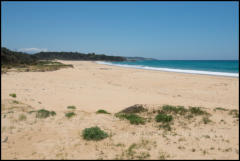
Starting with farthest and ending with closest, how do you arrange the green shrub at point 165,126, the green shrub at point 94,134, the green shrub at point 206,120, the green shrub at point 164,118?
the green shrub at point 164,118 < the green shrub at point 206,120 < the green shrub at point 165,126 < the green shrub at point 94,134

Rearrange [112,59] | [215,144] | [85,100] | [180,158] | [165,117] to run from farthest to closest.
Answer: [112,59] < [85,100] < [165,117] < [215,144] < [180,158]

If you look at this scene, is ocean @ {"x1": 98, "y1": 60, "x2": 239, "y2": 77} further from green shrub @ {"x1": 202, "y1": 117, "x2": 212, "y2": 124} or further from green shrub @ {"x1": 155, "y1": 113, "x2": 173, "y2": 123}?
green shrub @ {"x1": 155, "y1": 113, "x2": 173, "y2": 123}

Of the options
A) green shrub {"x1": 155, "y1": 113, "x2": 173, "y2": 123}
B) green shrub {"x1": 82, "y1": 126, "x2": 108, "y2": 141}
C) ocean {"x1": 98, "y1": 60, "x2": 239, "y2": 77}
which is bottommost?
green shrub {"x1": 82, "y1": 126, "x2": 108, "y2": 141}

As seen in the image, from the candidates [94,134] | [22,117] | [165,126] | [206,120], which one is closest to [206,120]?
[206,120]

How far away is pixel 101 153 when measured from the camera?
4.33 metres

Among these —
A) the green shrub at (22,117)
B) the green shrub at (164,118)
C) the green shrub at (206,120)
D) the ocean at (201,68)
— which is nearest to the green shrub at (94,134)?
the green shrub at (164,118)

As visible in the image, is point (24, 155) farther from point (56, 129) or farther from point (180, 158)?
point (180, 158)

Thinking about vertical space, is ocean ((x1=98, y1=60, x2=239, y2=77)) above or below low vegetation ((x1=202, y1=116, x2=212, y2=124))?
above

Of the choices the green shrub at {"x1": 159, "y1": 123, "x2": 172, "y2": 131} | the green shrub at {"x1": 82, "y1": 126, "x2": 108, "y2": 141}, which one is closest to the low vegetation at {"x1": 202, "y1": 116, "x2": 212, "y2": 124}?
the green shrub at {"x1": 159, "y1": 123, "x2": 172, "y2": 131}

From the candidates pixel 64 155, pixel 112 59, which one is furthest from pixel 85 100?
pixel 112 59

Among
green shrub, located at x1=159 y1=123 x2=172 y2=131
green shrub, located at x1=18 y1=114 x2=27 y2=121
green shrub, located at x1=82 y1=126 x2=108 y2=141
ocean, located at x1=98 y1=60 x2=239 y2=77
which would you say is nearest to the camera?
green shrub, located at x1=82 y1=126 x2=108 y2=141

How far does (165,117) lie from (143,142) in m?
2.09

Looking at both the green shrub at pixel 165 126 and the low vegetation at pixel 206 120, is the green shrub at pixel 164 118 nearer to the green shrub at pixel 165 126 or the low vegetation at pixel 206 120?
the green shrub at pixel 165 126

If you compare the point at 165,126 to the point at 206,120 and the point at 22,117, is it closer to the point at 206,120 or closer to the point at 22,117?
the point at 206,120
